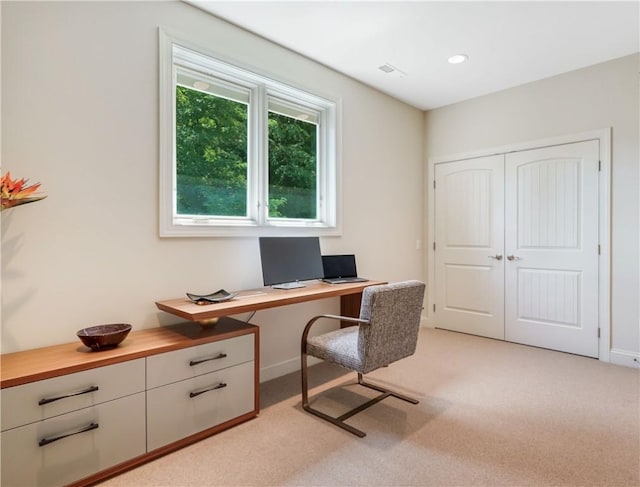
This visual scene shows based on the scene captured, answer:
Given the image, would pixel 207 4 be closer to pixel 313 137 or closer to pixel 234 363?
pixel 313 137

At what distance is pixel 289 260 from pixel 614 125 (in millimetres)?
3178

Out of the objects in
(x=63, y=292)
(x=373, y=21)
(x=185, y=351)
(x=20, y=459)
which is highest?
(x=373, y=21)

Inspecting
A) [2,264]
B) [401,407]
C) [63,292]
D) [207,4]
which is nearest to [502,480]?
[401,407]

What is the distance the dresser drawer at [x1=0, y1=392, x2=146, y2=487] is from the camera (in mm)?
1512

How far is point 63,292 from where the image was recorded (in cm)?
202

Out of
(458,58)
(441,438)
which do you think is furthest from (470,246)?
(441,438)

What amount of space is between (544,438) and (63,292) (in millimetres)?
2839

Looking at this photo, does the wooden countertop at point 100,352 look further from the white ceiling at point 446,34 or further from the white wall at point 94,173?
the white ceiling at point 446,34

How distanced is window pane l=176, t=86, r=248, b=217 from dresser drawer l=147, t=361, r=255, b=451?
3.96 feet

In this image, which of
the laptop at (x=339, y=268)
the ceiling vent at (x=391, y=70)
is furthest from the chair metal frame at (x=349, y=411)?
the ceiling vent at (x=391, y=70)

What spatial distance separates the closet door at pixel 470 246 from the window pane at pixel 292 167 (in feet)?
6.10

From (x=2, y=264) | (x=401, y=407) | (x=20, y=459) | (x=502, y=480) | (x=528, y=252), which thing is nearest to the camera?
(x=20, y=459)

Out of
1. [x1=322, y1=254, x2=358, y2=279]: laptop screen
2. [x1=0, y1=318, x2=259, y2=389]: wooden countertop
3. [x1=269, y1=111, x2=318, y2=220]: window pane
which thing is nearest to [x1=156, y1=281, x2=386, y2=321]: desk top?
[x1=0, y1=318, x2=259, y2=389]: wooden countertop

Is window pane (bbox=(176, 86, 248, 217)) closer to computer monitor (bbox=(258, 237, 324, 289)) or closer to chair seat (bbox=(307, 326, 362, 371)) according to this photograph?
computer monitor (bbox=(258, 237, 324, 289))
